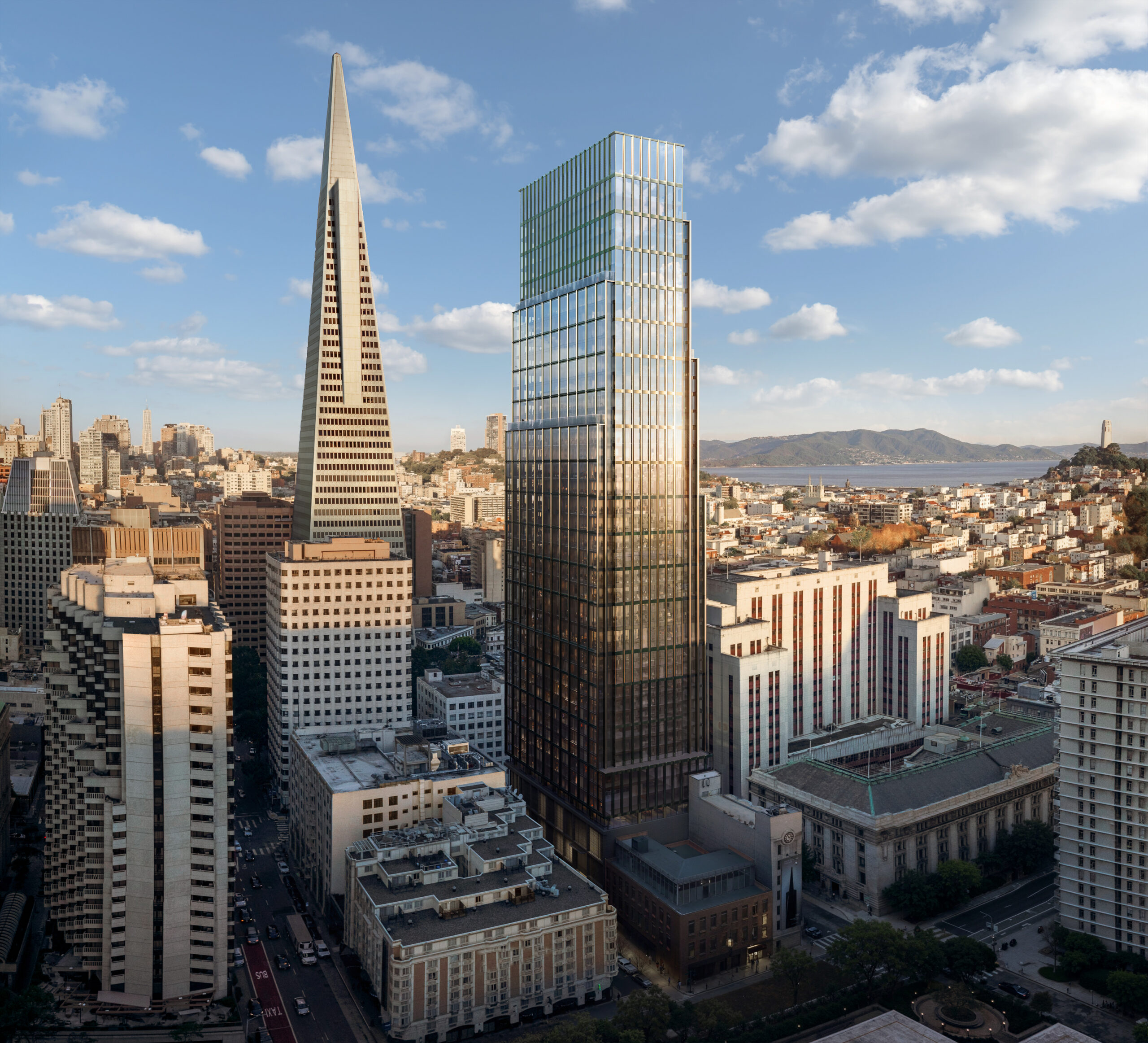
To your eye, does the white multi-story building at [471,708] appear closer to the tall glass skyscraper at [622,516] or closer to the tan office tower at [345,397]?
the tall glass skyscraper at [622,516]

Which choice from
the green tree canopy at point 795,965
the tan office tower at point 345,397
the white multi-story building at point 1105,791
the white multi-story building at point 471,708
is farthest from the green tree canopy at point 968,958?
the tan office tower at point 345,397

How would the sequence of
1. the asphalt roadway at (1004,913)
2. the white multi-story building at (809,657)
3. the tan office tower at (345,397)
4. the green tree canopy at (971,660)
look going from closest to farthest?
1. the asphalt roadway at (1004,913)
2. the white multi-story building at (809,657)
3. the tan office tower at (345,397)
4. the green tree canopy at (971,660)

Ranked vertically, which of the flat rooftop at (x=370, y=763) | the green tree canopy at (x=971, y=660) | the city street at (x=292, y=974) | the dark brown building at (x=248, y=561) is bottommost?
the city street at (x=292, y=974)

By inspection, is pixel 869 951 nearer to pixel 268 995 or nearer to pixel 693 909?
pixel 693 909

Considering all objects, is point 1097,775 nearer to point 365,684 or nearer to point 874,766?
point 874,766

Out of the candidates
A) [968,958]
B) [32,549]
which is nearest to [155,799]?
[968,958]

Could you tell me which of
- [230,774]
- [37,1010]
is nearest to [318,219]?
[230,774]
